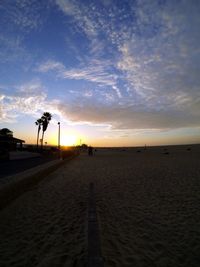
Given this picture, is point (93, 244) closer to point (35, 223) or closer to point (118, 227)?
point (118, 227)

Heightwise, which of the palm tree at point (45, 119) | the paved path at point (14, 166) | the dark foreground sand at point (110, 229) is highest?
the palm tree at point (45, 119)

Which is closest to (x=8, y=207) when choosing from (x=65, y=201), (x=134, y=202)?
(x=65, y=201)

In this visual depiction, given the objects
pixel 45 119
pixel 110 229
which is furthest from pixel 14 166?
pixel 45 119

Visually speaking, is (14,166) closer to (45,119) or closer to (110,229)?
(110,229)

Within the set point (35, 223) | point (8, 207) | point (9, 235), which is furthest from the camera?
point (8, 207)

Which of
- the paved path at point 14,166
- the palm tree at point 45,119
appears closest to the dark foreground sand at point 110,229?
the paved path at point 14,166

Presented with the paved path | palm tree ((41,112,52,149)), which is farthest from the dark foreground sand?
palm tree ((41,112,52,149))

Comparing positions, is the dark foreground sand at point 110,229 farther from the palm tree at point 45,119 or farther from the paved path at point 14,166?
the palm tree at point 45,119

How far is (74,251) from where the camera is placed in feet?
13.5

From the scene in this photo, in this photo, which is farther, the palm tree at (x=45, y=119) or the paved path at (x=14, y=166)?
the palm tree at (x=45, y=119)

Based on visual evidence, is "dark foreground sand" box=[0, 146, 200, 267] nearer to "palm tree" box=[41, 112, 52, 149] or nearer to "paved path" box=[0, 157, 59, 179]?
"paved path" box=[0, 157, 59, 179]

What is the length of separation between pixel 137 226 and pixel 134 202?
227 centimetres

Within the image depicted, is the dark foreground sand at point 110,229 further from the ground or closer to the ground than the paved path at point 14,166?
closer to the ground

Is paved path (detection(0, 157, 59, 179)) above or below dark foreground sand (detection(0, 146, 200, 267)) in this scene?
above
